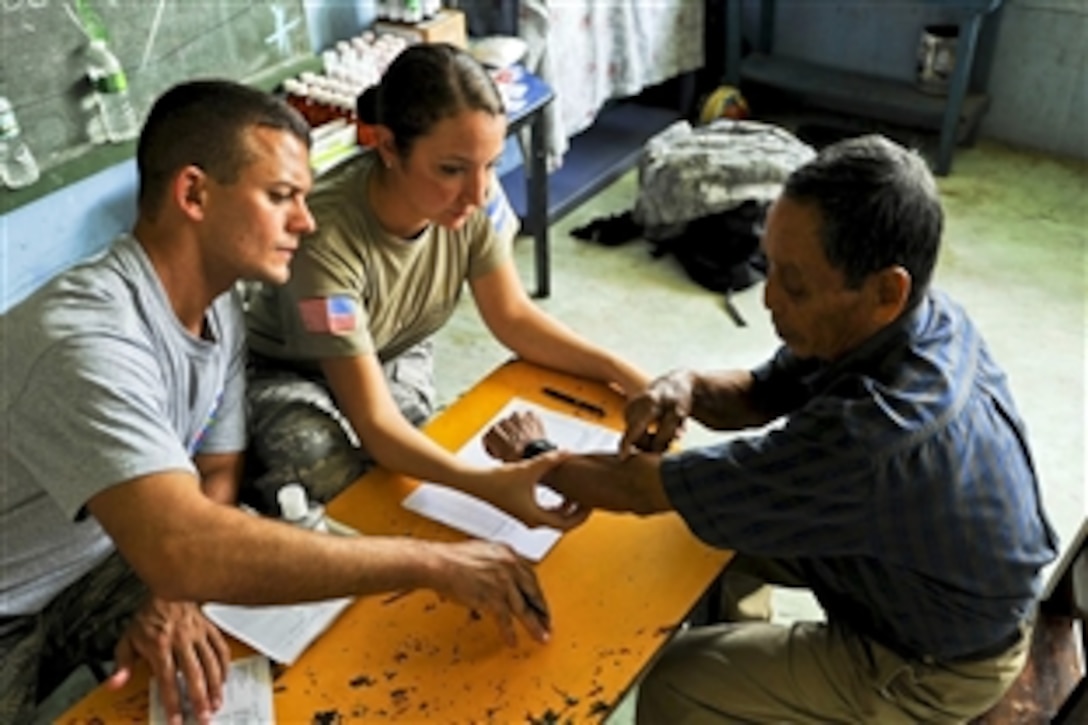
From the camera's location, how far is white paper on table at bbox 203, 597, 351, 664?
124 centimetres

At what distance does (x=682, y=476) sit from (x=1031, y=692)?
1.05 metres

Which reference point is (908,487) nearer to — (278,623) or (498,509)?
(498,509)

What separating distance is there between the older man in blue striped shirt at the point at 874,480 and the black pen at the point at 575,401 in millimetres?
168

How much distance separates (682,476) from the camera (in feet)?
4.36

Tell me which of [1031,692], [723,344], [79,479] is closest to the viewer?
[79,479]

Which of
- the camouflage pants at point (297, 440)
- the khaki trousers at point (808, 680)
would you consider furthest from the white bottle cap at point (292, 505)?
the khaki trousers at point (808, 680)

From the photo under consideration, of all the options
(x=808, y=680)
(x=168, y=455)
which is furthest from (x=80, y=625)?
(x=808, y=680)

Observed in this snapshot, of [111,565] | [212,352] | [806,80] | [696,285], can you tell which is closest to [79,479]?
[212,352]

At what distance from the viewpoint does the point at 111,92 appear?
2438mm

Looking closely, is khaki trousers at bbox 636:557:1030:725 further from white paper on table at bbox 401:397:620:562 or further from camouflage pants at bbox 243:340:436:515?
camouflage pants at bbox 243:340:436:515

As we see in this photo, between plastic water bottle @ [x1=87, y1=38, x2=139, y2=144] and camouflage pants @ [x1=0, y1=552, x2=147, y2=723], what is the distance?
1.31 meters

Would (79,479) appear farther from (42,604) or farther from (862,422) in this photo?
(862,422)

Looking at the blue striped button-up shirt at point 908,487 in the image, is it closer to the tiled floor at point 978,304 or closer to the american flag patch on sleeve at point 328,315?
the american flag patch on sleeve at point 328,315

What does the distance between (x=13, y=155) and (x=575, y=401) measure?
1541mm
